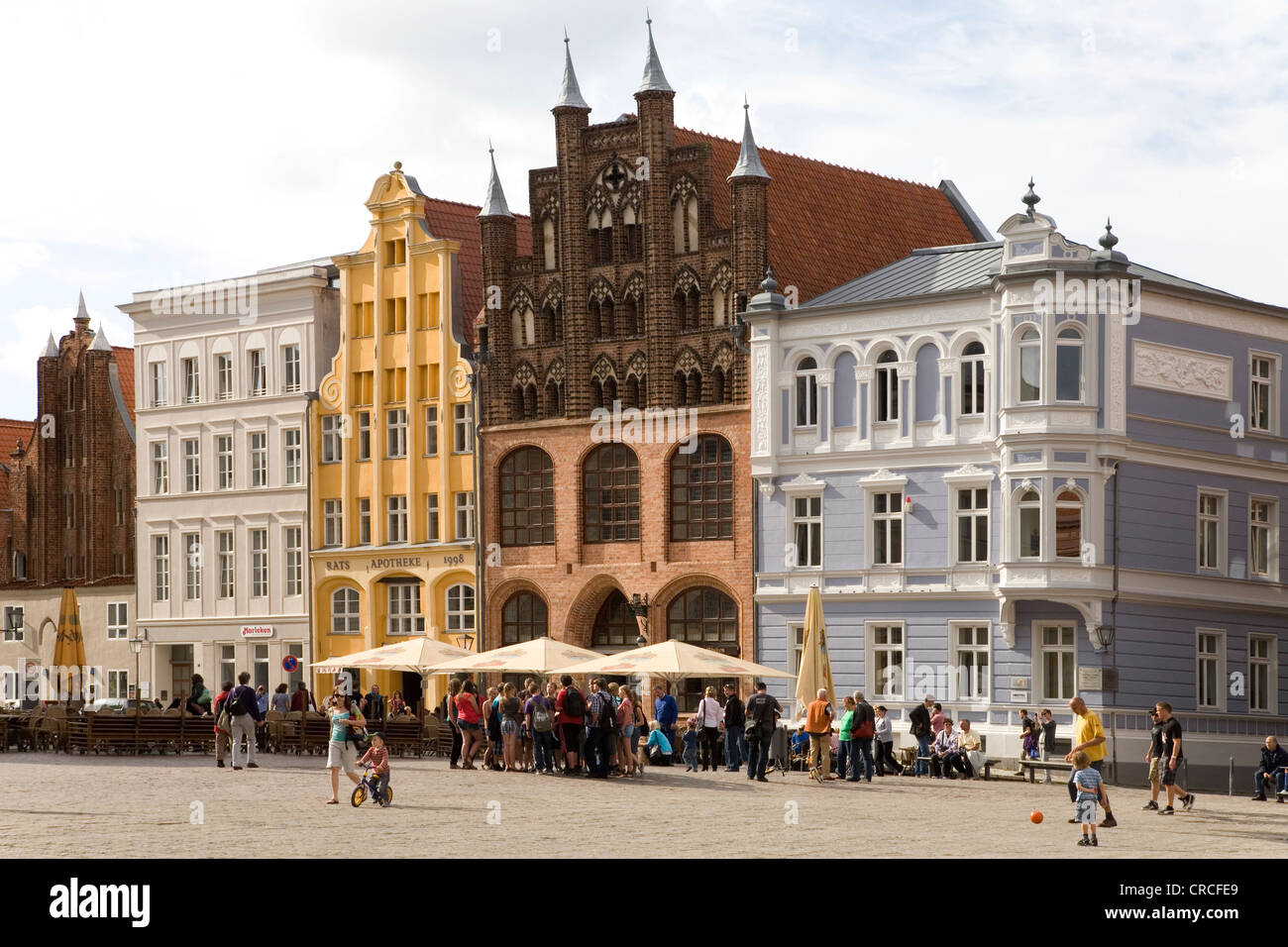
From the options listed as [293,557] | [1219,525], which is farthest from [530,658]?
[293,557]

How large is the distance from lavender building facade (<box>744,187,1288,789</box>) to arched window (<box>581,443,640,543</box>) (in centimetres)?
439

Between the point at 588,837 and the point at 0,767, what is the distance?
18573 millimetres

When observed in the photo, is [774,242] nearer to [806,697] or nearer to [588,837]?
[806,697]

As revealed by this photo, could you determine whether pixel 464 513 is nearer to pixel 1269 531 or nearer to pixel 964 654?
pixel 964 654

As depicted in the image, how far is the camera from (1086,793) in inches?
974

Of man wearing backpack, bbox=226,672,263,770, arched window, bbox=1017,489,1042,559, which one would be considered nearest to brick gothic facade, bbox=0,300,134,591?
man wearing backpack, bbox=226,672,263,770

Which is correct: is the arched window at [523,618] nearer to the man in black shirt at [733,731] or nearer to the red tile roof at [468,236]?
the red tile roof at [468,236]

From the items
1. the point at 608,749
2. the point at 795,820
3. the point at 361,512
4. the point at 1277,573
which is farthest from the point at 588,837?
the point at 361,512

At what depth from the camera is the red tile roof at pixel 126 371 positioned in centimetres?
→ 7044

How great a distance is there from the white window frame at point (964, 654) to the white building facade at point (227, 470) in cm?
2158

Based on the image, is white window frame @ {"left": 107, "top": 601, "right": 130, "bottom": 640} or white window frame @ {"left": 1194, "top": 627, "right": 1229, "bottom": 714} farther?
white window frame @ {"left": 107, "top": 601, "right": 130, "bottom": 640}

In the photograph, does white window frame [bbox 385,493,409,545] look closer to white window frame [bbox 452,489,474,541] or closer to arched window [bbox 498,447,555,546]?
white window frame [bbox 452,489,474,541]

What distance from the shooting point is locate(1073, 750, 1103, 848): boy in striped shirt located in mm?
24406

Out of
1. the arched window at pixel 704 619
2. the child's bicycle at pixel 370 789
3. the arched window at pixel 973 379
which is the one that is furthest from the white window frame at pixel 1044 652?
the child's bicycle at pixel 370 789
